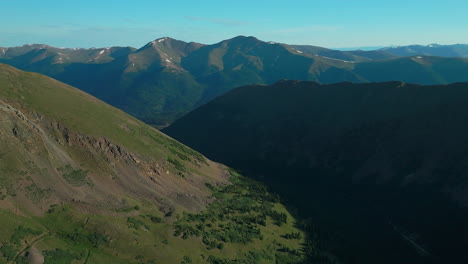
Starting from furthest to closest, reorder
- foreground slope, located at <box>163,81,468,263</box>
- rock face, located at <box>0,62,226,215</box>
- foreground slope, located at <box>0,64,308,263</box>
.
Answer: foreground slope, located at <box>163,81,468,263</box> → rock face, located at <box>0,62,226,215</box> → foreground slope, located at <box>0,64,308,263</box>

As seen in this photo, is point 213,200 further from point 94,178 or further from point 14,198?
point 14,198

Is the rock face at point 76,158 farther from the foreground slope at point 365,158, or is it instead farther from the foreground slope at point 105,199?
the foreground slope at point 365,158

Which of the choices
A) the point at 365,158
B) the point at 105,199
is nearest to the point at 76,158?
the point at 105,199

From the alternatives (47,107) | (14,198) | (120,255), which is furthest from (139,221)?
(47,107)

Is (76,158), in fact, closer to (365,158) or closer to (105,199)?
(105,199)

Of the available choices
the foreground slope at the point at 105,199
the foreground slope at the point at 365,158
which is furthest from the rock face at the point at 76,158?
the foreground slope at the point at 365,158

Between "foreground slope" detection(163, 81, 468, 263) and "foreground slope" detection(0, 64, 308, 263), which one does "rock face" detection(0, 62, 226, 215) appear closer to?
"foreground slope" detection(0, 64, 308, 263)

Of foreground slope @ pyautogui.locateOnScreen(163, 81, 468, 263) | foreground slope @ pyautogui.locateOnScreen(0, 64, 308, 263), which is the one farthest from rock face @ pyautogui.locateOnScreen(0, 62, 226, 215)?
foreground slope @ pyautogui.locateOnScreen(163, 81, 468, 263)
